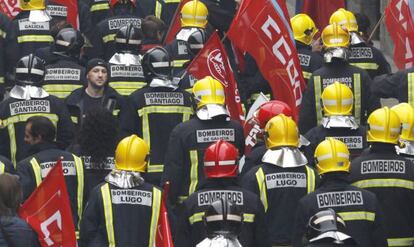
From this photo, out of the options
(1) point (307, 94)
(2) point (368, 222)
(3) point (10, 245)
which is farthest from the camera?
(1) point (307, 94)

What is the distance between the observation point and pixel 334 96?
630 inches

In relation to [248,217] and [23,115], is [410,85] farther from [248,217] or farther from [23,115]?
[248,217]

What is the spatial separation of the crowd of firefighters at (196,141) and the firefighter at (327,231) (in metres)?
0.01

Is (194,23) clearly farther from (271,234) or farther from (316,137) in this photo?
(271,234)

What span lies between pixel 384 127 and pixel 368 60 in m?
3.89

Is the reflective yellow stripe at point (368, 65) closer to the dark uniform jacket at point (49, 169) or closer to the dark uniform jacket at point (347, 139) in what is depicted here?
the dark uniform jacket at point (347, 139)

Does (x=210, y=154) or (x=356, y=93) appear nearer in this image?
(x=210, y=154)

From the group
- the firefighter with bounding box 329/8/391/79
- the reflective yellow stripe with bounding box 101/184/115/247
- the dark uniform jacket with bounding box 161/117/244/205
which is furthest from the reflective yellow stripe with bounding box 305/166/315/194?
the firefighter with bounding box 329/8/391/79

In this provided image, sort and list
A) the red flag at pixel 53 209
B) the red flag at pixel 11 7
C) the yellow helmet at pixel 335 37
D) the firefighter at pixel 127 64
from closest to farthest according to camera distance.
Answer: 1. the red flag at pixel 53 209
2. the yellow helmet at pixel 335 37
3. the firefighter at pixel 127 64
4. the red flag at pixel 11 7

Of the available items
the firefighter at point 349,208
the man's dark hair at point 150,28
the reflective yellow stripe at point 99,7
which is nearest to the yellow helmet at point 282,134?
the firefighter at point 349,208

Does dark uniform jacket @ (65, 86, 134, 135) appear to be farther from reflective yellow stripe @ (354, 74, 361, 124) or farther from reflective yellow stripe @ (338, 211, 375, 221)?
reflective yellow stripe @ (338, 211, 375, 221)

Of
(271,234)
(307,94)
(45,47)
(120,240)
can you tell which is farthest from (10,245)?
(45,47)

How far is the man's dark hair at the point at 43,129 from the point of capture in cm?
1526

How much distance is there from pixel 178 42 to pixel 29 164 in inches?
170
